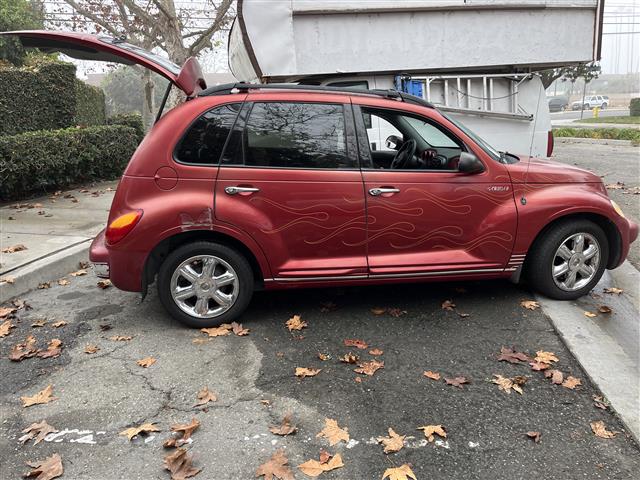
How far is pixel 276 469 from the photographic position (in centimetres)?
256

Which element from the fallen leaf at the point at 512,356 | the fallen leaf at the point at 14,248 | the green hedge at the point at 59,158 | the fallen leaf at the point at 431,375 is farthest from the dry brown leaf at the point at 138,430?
the green hedge at the point at 59,158

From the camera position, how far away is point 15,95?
986cm

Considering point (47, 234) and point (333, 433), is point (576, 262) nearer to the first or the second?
point (333, 433)

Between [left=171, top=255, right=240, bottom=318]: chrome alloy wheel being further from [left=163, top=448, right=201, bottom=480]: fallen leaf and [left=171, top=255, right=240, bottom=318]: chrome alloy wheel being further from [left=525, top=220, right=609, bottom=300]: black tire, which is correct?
[left=525, top=220, right=609, bottom=300]: black tire

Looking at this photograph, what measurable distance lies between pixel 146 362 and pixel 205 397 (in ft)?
2.26

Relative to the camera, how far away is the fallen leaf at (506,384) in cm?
321

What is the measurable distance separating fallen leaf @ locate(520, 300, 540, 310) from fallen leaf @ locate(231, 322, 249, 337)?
91.4 inches

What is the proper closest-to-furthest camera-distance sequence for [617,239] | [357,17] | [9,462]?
[9,462] → [617,239] → [357,17]

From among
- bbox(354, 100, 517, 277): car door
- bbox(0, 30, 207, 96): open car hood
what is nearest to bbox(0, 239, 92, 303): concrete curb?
bbox(0, 30, 207, 96): open car hood

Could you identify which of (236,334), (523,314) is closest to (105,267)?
(236,334)

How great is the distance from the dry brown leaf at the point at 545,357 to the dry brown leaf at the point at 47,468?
2.94 meters

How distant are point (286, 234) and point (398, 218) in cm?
88

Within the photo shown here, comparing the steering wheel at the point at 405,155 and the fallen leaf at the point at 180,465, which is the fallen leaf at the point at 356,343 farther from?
the steering wheel at the point at 405,155

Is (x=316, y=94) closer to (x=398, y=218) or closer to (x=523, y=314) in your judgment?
(x=398, y=218)
